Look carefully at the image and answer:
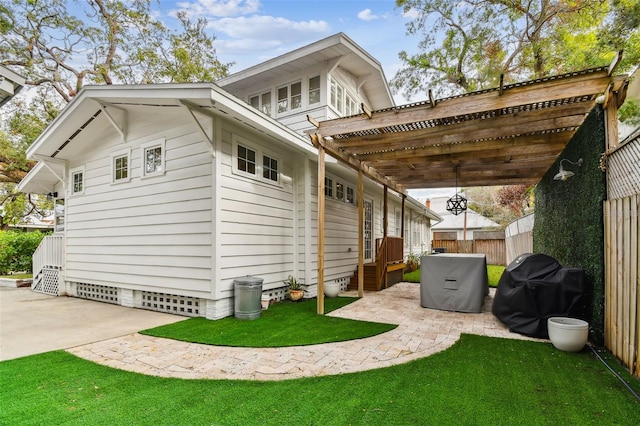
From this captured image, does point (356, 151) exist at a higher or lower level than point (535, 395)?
higher

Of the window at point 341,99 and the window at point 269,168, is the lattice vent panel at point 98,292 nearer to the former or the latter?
the window at point 269,168

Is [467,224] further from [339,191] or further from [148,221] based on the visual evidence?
[148,221]

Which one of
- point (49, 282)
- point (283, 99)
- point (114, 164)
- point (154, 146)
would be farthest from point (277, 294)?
point (49, 282)

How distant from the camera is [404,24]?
14.7 metres

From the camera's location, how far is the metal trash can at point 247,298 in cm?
520

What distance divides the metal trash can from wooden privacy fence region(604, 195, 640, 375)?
4590 millimetres

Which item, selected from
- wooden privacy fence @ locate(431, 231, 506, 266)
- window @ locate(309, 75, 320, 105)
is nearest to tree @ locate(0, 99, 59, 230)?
window @ locate(309, 75, 320, 105)

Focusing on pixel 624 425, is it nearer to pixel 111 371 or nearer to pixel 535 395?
pixel 535 395

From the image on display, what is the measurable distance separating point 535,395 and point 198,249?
4865 mm

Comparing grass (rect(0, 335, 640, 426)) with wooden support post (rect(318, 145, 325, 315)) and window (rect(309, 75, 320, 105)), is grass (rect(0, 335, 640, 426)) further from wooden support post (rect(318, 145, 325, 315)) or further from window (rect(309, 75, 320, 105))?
window (rect(309, 75, 320, 105))

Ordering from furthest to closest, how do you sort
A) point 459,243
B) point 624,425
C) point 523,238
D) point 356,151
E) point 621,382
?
point 459,243, point 523,238, point 356,151, point 621,382, point 624,425

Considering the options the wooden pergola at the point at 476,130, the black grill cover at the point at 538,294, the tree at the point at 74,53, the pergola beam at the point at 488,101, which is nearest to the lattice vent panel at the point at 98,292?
the wooden pergola at the point at 476,130

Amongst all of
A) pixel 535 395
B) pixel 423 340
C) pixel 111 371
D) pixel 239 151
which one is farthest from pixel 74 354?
pixel 535 395

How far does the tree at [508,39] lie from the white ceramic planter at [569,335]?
10126 millimetres
